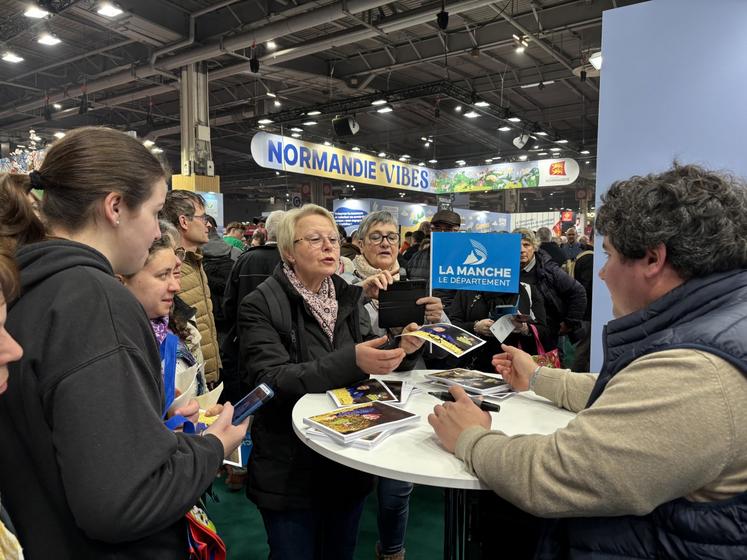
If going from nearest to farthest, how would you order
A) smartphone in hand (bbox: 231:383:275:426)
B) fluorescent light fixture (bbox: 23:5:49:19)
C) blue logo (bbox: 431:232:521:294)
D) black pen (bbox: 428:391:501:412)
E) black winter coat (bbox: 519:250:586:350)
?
smartphone in hand (bbox: 231:383:275:426)
black pen (bbox: 428:391:501:412)
blue logo (bbox: 431:232:521:294)
black winter coat (bbox: 519:250:586:350)
fluorescent light fixture (bbox: 23:5:49:19)

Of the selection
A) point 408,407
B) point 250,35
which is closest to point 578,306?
point 408,407

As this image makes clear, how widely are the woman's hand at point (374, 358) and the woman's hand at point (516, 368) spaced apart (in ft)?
1.51

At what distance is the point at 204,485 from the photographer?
995 mm

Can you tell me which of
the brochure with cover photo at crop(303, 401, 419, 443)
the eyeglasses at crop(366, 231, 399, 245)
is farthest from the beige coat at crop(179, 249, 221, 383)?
the brochure with cover photo at crop(303, 401, 419, 443)

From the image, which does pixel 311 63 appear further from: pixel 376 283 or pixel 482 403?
pixel 482 403

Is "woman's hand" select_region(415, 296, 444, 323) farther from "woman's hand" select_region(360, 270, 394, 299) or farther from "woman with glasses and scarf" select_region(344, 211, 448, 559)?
"woman's hand" select_region(360, 270, 394, 299)

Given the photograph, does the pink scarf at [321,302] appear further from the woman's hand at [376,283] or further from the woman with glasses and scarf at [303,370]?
the woman's hand at [376,283]

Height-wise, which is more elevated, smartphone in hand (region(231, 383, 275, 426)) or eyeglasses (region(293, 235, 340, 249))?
eyeglasses (region(293, 235, 340, 249))

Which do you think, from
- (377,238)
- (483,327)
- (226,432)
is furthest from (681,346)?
(483,327)

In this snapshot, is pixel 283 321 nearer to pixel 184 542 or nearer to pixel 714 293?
pixel 184 542

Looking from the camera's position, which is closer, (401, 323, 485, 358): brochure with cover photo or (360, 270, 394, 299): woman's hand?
(401, 323, 485, 358): brochure with cover photo

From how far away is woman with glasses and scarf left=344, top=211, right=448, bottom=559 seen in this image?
89.6 inches

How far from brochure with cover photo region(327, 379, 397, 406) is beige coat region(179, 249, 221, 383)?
1566 millimetres

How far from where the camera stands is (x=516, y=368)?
1.91 metres
